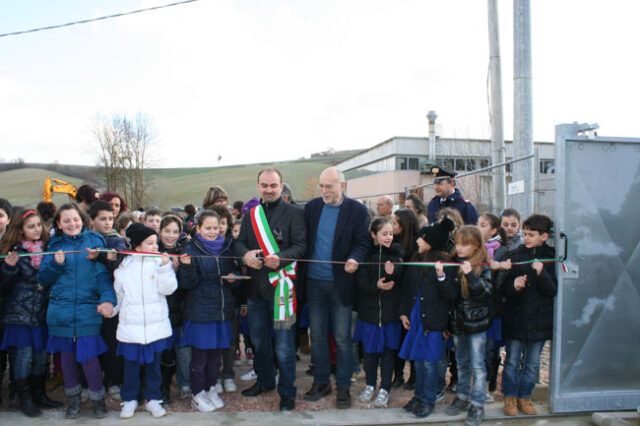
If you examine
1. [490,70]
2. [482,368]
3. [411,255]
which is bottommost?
[482,368]

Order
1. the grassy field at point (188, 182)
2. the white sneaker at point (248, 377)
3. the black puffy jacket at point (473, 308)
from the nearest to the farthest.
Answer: the black puffy jacket at point (473, 308) < the white sneaker at point (248, 377) < the grassy field at point (188, 182)

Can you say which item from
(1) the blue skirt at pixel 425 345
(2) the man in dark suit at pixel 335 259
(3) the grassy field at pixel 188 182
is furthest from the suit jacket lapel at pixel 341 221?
(3) the grassy field at pixel 188 182

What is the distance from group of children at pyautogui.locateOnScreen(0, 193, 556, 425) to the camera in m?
4.54

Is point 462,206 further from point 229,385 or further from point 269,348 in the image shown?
point 229,385

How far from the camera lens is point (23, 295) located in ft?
15.3

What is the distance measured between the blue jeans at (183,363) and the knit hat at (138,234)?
3.78ft

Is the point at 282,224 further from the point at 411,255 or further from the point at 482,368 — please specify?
the point at 482,368

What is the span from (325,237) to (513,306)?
1.88m

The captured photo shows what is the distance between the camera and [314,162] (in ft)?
288

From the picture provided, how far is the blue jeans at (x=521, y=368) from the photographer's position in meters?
4.65

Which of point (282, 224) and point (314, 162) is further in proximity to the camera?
point (314, 162)

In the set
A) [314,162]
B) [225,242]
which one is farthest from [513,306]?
[314,162]

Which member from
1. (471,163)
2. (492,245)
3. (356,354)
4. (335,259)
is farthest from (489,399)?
(471,163)

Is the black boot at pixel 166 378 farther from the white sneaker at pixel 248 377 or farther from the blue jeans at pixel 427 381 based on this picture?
the blue jeans at pixel 427 381
